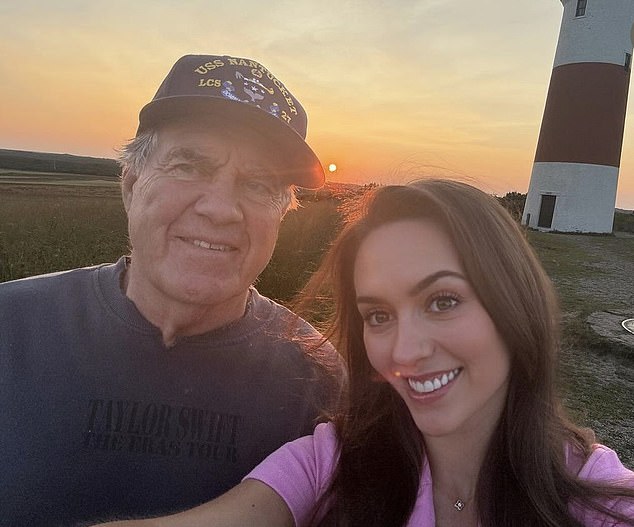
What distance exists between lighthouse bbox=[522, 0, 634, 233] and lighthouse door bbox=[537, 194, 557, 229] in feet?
0.17

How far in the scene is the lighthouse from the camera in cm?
2155

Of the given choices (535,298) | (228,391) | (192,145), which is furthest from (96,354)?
(535,298)

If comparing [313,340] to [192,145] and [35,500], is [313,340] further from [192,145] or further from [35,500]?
[35,500]

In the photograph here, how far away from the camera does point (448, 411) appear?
1604mm

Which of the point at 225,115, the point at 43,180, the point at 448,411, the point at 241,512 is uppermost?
the point at 225,115

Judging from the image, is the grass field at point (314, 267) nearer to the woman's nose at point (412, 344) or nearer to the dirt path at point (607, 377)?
the dirt path at point (607, 377)

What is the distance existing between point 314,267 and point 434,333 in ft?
20.5

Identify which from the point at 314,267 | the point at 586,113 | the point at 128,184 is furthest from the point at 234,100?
the point at 586,113

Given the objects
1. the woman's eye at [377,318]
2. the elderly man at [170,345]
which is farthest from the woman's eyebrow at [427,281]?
the elderly man at [170,345]

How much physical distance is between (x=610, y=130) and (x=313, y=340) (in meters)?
23.3

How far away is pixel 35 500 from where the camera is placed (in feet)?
5.84

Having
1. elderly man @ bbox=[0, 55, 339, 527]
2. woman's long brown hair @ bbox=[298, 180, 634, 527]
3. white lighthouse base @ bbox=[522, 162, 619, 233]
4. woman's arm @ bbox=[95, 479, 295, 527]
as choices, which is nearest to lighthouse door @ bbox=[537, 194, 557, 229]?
white lighthouse base @ bbox=[522, 162, 619, 233]

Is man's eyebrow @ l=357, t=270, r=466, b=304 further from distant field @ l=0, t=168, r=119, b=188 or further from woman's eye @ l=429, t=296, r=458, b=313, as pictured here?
distant field @ l=0, t=168, r=119, b=188

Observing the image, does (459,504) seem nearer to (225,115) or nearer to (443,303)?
(443,303)
